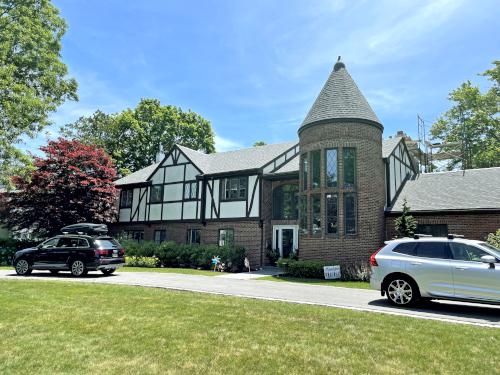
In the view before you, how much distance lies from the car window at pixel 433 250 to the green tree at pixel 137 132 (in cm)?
3752

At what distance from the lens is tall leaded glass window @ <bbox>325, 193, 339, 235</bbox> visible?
17.9m

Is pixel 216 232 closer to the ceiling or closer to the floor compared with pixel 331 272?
closer to the ceiling

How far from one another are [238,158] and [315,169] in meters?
8.77

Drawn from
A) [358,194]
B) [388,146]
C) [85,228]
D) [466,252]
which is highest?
[388,146]

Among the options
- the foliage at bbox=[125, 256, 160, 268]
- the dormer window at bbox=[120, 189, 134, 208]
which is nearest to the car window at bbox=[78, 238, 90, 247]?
the foliage at bbox=[125, 256, 160, 268]

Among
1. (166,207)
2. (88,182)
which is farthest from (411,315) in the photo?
(88,182)

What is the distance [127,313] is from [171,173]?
67.3 ft

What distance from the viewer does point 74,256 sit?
51.0ft

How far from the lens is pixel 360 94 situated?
64.8ft

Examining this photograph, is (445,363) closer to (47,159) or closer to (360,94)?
(360,94)

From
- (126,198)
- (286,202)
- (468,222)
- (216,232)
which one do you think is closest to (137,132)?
(126,198)

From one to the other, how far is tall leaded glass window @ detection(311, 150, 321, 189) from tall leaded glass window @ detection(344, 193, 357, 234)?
158 cm

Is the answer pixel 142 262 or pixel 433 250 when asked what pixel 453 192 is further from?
pixel 142 262

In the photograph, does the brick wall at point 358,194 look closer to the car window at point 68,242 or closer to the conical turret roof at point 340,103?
the conical turret roof at point 340,103
